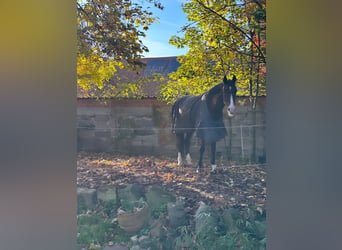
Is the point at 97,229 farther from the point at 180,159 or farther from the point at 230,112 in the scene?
the point at 230,112

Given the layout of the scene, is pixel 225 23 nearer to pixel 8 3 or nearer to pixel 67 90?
pixel 67 90

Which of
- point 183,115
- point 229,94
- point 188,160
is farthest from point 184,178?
point 229,94

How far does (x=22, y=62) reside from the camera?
4.78ft

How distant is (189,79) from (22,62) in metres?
1.00

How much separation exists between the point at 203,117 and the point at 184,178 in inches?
17.0

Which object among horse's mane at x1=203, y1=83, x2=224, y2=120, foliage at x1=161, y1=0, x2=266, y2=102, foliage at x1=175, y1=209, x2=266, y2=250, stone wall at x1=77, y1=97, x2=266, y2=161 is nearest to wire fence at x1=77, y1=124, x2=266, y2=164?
stone wall at x1=77, y1=97, x2=266, y2=161

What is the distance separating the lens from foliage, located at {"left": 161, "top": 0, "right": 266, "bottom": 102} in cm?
177

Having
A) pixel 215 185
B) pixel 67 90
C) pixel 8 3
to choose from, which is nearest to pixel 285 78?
A: pixel 215 185

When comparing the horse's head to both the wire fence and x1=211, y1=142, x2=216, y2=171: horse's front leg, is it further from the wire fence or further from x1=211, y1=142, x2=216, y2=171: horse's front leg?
x1=211, y1=142, x2=216, y2=171: horse's front leg

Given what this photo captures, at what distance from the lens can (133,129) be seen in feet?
6.12

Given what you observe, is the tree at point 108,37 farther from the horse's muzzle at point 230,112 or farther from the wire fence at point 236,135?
the horse's muzzle at point 230,112

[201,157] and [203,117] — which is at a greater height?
[203,117]

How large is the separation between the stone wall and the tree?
5.0 inches

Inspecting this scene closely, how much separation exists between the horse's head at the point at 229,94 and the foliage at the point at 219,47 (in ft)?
0.13
